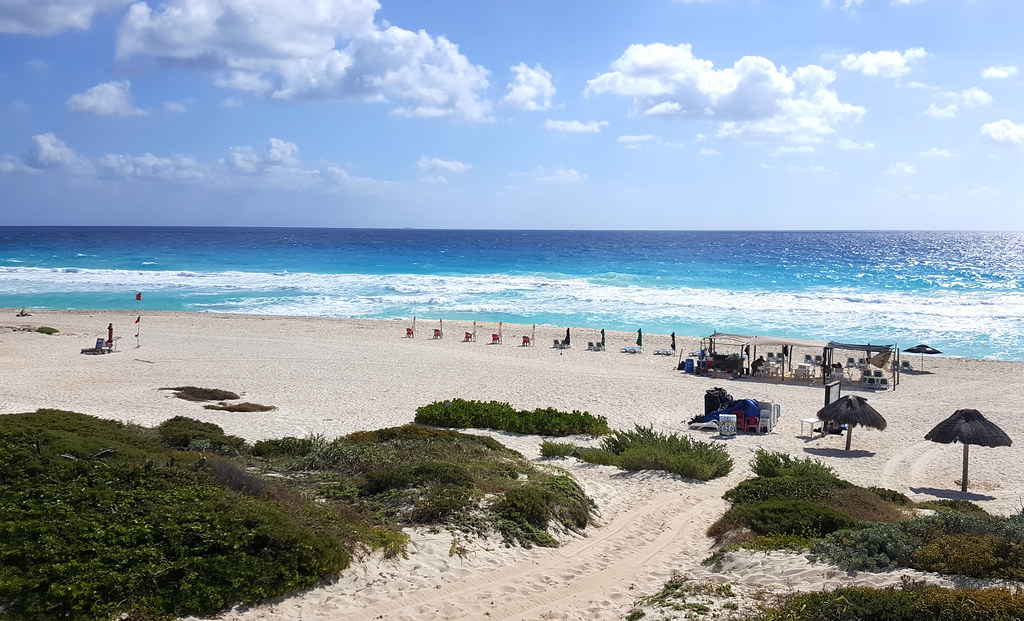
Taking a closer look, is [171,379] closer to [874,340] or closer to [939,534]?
[939,534]

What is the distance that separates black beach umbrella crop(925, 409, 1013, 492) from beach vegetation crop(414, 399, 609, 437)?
227 inches

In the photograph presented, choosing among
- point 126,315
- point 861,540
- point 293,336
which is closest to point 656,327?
point 293,336

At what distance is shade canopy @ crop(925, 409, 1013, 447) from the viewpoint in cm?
1129

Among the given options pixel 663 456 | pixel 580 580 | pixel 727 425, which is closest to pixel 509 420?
pixel 663 456

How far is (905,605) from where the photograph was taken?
484 cm

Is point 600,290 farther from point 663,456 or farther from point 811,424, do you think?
point 663,456

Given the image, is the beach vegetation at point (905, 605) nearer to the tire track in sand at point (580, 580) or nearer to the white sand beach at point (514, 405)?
the white sand beach at point (514, 405)

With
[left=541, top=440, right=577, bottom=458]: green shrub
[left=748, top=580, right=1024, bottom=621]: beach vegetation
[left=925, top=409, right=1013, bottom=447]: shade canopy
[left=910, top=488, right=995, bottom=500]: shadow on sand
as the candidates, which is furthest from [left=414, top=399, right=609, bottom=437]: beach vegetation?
[left=748, top=580, right=1024, bottom=621]: beach vegetation

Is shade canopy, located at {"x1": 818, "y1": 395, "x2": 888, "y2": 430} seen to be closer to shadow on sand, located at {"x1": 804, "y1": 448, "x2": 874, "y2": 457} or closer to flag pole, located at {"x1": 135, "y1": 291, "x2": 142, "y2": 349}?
shadow on sand, located at {"x1": 804, "y1": 448, "x2": 874, "y2": 457}

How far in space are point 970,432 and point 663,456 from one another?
4.86m

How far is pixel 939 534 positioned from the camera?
6281 millimetres

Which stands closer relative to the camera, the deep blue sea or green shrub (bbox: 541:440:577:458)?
green shrub (bbox: 541:440:577:458)

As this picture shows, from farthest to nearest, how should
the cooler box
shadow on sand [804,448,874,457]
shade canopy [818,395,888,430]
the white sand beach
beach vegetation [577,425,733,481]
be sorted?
the cooler box → shadow on sand [804,448,874,457] → shade canopy [818,395,888,430] → beach vegetation [577,425,733,481] → the white sand beach

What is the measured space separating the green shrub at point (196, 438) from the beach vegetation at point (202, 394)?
487 cm
